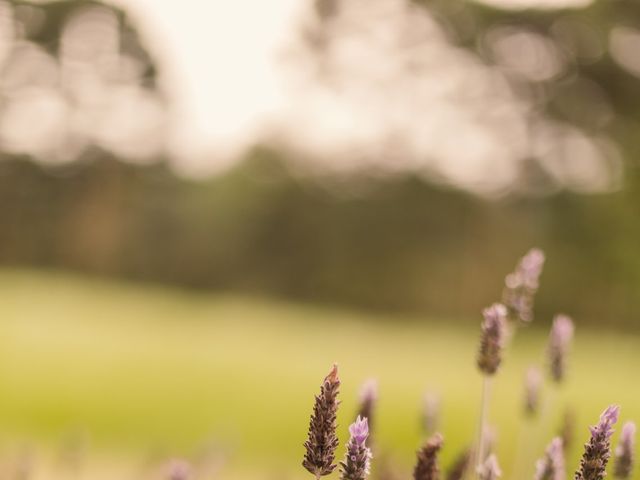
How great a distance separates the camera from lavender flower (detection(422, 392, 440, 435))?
9.52ft

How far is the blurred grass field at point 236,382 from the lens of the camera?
25.6ft

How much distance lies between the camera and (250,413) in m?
9.05

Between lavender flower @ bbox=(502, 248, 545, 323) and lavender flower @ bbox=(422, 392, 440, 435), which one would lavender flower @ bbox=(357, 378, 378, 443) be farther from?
lavender flower @ bbox=(422, 392, 440, 435)

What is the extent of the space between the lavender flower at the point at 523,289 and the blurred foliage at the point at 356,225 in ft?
44.8

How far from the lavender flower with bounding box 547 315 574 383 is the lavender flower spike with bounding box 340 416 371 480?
111 cm

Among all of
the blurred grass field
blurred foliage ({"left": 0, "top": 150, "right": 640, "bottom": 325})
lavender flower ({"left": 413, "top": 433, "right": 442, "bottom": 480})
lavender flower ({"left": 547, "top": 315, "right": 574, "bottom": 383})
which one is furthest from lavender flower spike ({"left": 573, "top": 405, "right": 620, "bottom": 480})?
blurred foliage ({"left": 0, "top": 150, "right": 640, "bottom": 325})

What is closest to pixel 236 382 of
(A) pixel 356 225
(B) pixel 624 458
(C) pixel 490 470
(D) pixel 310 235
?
(B) pixel 624 458

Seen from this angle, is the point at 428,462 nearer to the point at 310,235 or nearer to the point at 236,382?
the point at 236,382

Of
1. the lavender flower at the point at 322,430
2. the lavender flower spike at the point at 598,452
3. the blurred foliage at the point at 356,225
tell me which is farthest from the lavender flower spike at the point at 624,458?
the blurred foliage at the point at 356,225

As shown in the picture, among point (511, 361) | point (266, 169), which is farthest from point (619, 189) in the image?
point (266, 169)

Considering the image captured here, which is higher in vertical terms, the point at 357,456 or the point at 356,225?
the point at 356,225

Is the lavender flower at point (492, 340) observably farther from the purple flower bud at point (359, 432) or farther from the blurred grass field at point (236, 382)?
the blurred grass field at point (236, 382)

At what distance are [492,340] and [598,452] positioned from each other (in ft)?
1.52

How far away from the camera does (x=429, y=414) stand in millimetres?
2898
